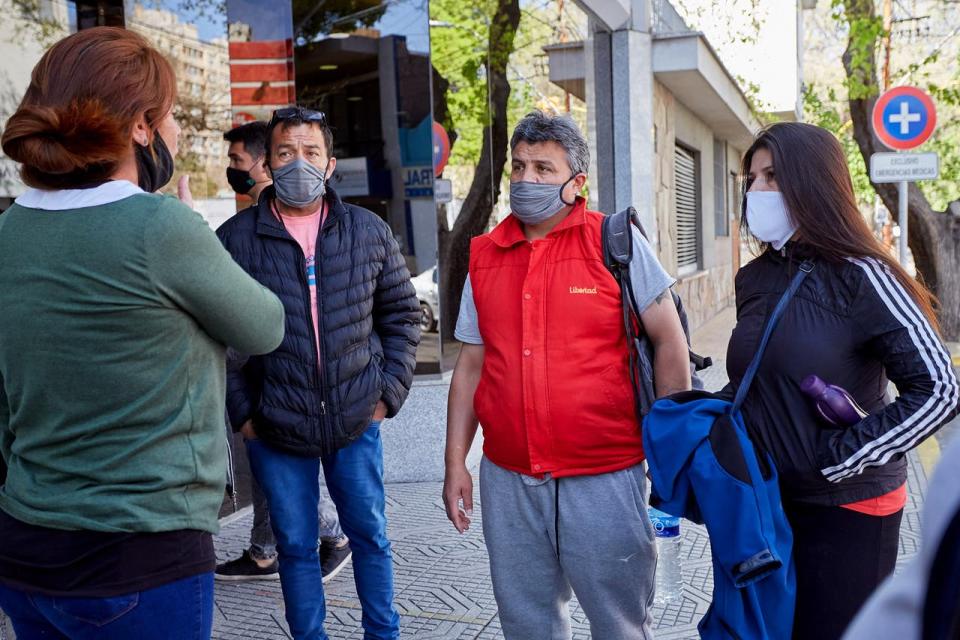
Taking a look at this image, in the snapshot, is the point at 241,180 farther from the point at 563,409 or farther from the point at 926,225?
the point at 926,225

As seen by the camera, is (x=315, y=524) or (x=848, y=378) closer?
(x=848, y=378)

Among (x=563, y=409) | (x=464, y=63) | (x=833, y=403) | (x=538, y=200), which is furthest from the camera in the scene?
(x=464, y=63)

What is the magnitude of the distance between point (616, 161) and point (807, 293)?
744cm

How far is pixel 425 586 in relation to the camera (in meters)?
4.85

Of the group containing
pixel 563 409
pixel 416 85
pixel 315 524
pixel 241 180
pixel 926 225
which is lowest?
pixel 315 524

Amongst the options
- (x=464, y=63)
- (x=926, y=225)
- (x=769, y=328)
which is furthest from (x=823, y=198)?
(x=926, y=225)

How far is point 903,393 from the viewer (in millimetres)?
2398

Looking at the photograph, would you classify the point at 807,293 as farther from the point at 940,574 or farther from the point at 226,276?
the point at 940,574

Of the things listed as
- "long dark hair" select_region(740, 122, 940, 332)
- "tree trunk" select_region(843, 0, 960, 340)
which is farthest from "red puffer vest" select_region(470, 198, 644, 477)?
"tree trunk" select_region(843, 0, 960, 340)

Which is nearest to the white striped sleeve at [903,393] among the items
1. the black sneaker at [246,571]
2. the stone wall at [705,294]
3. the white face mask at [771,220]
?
the white face mask at [771,220]

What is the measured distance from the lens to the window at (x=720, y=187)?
21.4 metres

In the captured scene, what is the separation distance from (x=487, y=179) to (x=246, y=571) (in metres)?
4.88

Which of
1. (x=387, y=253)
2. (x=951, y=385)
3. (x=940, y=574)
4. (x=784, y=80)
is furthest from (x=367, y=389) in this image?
(x=784, y=80)

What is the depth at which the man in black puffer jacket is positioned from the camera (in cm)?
341
